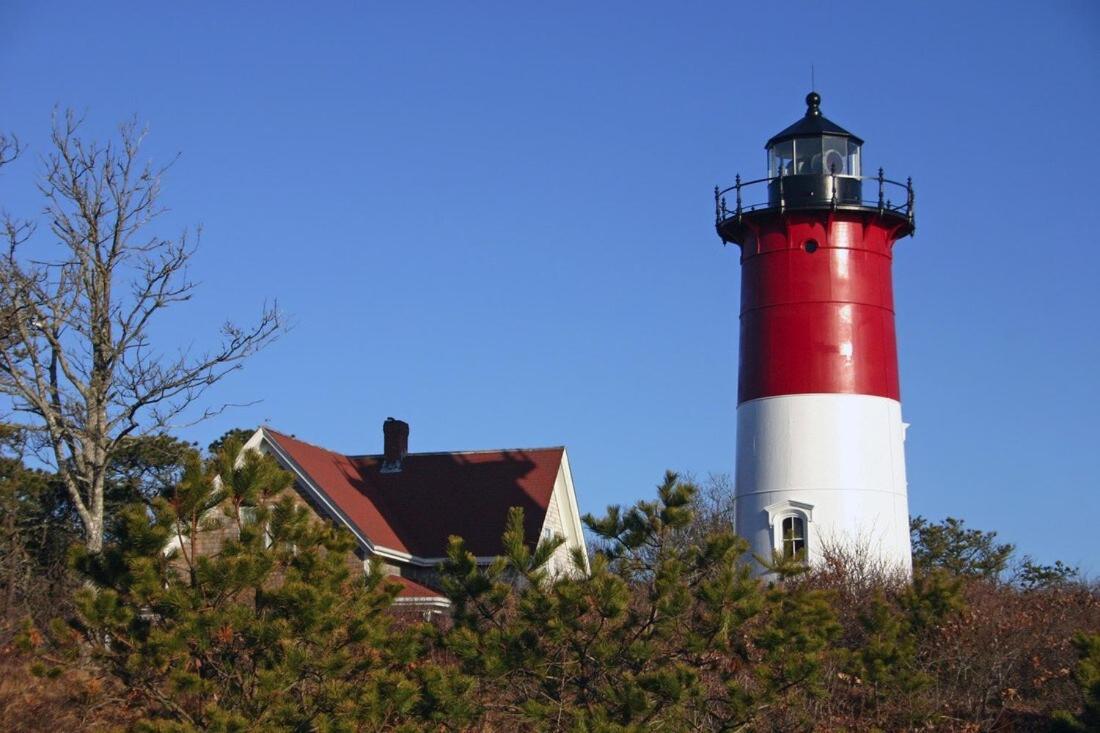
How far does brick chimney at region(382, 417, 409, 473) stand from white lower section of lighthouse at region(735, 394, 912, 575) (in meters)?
8.86

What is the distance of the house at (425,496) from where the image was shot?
25.4 meters

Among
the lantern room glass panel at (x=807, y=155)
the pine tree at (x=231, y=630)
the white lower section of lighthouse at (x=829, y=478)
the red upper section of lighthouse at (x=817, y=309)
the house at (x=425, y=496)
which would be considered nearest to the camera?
the pine tree at (x=231, y=630)

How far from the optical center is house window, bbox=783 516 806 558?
21406 mm

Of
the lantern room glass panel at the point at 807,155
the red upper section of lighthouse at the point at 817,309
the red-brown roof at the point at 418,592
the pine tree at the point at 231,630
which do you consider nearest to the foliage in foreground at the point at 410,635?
the pine tree at the point at 231,630

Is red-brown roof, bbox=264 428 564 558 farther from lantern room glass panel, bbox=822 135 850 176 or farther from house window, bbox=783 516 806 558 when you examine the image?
lantern room glass panel, bbox=822 135 850 176

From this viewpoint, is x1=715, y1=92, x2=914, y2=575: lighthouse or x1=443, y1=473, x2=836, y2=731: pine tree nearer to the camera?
x1=443, y1=473, x2=836, y2=731: pine tree

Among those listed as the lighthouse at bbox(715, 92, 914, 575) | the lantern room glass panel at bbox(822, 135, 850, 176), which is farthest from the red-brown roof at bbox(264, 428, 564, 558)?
the lantern room glass panel at bbox(822, 135, 850, 176)

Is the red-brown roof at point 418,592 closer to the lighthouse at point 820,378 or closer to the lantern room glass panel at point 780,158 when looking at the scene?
the lighthouse at point 820,378

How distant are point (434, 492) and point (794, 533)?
8.30m

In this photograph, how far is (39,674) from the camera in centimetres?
1128

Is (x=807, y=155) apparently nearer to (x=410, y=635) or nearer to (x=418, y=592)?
(x=418, y=592)

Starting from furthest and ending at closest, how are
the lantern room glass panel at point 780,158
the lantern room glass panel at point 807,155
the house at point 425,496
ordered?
the house at point 425,496
the lantern room glass panel at point 780,158
the lantern room glass panel at point 807,155

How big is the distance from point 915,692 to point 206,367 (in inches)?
434

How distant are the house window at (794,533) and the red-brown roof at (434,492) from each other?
566 centimetres
